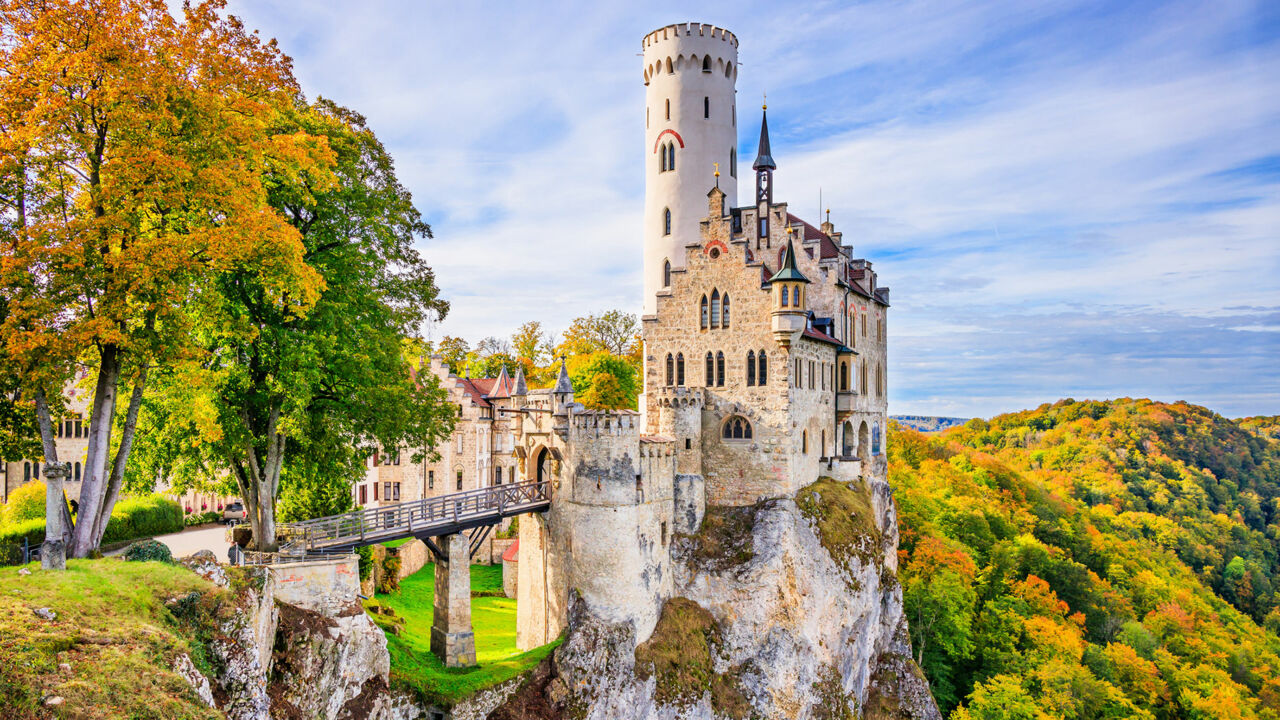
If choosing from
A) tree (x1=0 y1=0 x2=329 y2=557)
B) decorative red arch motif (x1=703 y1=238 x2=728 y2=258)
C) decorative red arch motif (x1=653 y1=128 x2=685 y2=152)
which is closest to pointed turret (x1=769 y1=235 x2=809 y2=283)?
decorative red arch motif (x1=703 y1=238 x2=728 y2=258)

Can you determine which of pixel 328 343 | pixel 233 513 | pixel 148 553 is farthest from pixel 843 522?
pixel 233 513

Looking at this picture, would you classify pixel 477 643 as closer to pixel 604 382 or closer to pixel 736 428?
pixel 736 428

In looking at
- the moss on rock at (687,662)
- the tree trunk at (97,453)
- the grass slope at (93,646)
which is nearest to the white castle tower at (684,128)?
the moss on rock at (687,662)

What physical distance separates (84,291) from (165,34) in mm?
6519

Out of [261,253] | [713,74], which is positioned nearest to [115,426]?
[261,253]

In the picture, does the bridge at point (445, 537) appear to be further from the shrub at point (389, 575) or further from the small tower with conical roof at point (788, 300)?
the small tower with conical roof at point (788, 300)

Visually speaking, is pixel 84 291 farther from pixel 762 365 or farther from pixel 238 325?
A: pixel 762 365

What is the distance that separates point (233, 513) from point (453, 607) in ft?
57.0

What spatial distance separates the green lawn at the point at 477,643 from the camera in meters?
23.8

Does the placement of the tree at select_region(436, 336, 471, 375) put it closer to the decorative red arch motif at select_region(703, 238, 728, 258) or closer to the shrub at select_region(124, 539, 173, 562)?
the decorative red arch motif at select_region(703, 238, 728, 258)

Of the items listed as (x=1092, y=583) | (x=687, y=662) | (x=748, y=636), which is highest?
(x=748, y=636)

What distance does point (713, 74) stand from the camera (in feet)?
130

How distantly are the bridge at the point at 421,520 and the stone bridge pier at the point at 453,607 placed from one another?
475mm

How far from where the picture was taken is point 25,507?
31.5 meters
